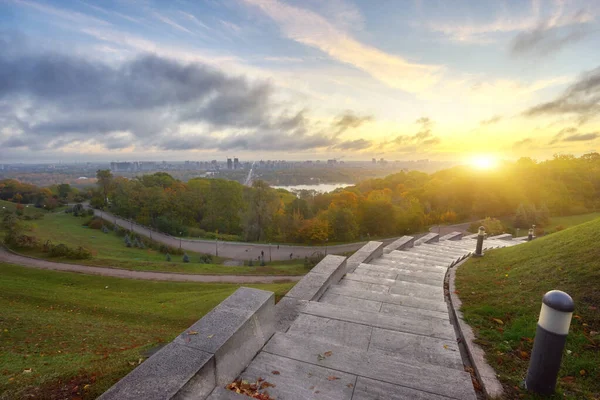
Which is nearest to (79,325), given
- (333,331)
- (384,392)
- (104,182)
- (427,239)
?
(333,331)

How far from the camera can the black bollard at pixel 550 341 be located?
8.77 ft

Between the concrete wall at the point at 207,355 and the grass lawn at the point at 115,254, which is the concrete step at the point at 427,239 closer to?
the grass lawn at the point at 115,254

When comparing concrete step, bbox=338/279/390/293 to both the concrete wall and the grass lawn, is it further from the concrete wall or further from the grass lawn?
the grass lawn

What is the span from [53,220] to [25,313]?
4607 centimetres

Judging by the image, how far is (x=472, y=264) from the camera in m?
8.63

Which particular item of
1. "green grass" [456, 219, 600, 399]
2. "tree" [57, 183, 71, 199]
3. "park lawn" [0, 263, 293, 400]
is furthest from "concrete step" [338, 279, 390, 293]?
"tree" [57, 183, 71, 199]

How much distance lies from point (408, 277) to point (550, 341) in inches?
160

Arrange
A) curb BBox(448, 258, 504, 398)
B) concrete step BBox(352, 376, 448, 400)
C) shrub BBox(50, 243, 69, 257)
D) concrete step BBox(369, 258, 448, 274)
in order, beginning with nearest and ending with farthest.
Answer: concrete step BBox(352, 376, 448, 400)
curb BBox(448, 258, 504, 398)
concrete step BBox(369, 258, 448, 274)
shrub BBox(50, 243, 69, 257)

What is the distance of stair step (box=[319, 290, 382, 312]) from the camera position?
15.6ft

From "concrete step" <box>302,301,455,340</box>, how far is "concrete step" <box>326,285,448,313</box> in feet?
1.70

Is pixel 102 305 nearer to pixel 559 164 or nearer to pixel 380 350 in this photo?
pixel 380 350

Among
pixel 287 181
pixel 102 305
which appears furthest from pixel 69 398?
pixel 287 181

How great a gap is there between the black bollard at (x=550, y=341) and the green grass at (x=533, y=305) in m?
0.18

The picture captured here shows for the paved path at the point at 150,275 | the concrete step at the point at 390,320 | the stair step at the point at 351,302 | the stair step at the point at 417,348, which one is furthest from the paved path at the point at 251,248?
the stair step at the point at 417,348
